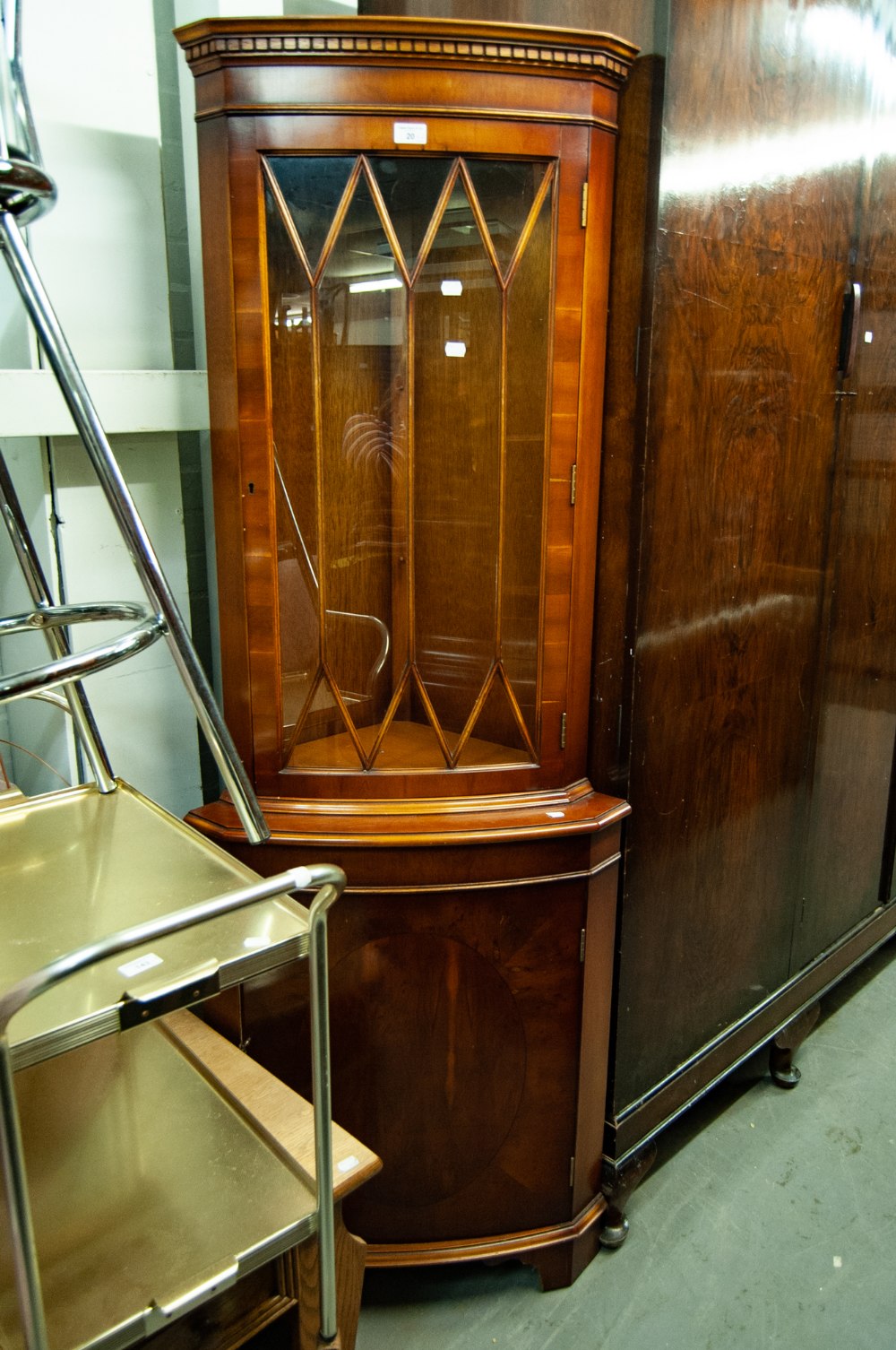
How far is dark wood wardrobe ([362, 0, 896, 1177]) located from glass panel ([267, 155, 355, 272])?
39cm

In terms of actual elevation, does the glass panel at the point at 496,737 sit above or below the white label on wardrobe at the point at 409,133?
below

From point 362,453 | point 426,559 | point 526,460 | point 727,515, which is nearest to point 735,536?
point 727,515

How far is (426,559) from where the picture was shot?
4.90 ft

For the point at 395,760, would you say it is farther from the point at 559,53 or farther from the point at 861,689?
the point at 861,689

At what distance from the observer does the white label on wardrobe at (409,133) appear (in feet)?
4.26

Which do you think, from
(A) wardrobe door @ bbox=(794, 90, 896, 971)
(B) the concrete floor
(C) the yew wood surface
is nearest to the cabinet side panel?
(C) the yew wood surface

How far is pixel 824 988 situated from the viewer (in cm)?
227

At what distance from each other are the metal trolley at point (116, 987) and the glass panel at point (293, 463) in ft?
1.04

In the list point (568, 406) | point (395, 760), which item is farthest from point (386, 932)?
point (568, 406)

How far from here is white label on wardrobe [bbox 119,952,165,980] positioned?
2.86 feet

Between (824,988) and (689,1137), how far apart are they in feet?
1.56

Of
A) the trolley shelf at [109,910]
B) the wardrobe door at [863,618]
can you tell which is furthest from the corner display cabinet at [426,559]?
the wardrobe door at [863,618]

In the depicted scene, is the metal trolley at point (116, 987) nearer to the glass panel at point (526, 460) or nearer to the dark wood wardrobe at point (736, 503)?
the glass panel at point (526, 460)

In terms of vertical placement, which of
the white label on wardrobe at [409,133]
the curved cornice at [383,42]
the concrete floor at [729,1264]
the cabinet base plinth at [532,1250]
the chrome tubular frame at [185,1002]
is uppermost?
the curved cornice at [383,42]
